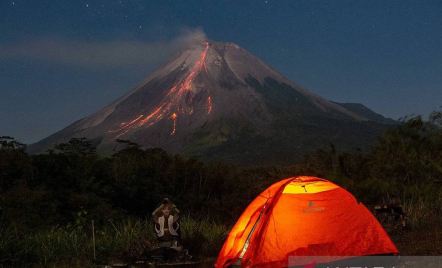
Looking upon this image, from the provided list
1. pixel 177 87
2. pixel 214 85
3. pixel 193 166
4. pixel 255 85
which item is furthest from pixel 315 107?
pixel 193 166

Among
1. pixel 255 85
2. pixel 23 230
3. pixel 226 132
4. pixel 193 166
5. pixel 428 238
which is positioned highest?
pixel 255 85

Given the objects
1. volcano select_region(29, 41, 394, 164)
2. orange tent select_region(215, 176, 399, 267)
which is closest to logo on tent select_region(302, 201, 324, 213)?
orange tent select_region(215, 176, 399, 267)

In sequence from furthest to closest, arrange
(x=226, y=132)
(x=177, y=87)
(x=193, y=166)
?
(x=177, y=87)
(x=226, y=132)
(x=193, y=166)

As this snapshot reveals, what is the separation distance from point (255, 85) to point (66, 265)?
119142mm

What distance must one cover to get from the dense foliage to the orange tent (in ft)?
3.39

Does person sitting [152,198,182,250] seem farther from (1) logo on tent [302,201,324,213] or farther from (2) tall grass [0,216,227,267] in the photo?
(1) logo on tent [302,201,324,213]

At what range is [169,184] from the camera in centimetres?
1469

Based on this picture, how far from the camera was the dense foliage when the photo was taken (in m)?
10.1

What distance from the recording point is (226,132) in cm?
10306

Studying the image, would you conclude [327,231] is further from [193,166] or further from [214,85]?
[214,85]

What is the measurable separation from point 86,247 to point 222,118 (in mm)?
101812

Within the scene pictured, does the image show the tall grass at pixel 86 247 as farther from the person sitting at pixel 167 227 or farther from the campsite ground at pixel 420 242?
the campsite ground at pixel 420 242

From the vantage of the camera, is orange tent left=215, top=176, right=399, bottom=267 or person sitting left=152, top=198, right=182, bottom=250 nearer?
orange tent left=215, top=176, right=399, bottom=267

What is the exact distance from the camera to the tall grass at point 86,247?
6957 mm
